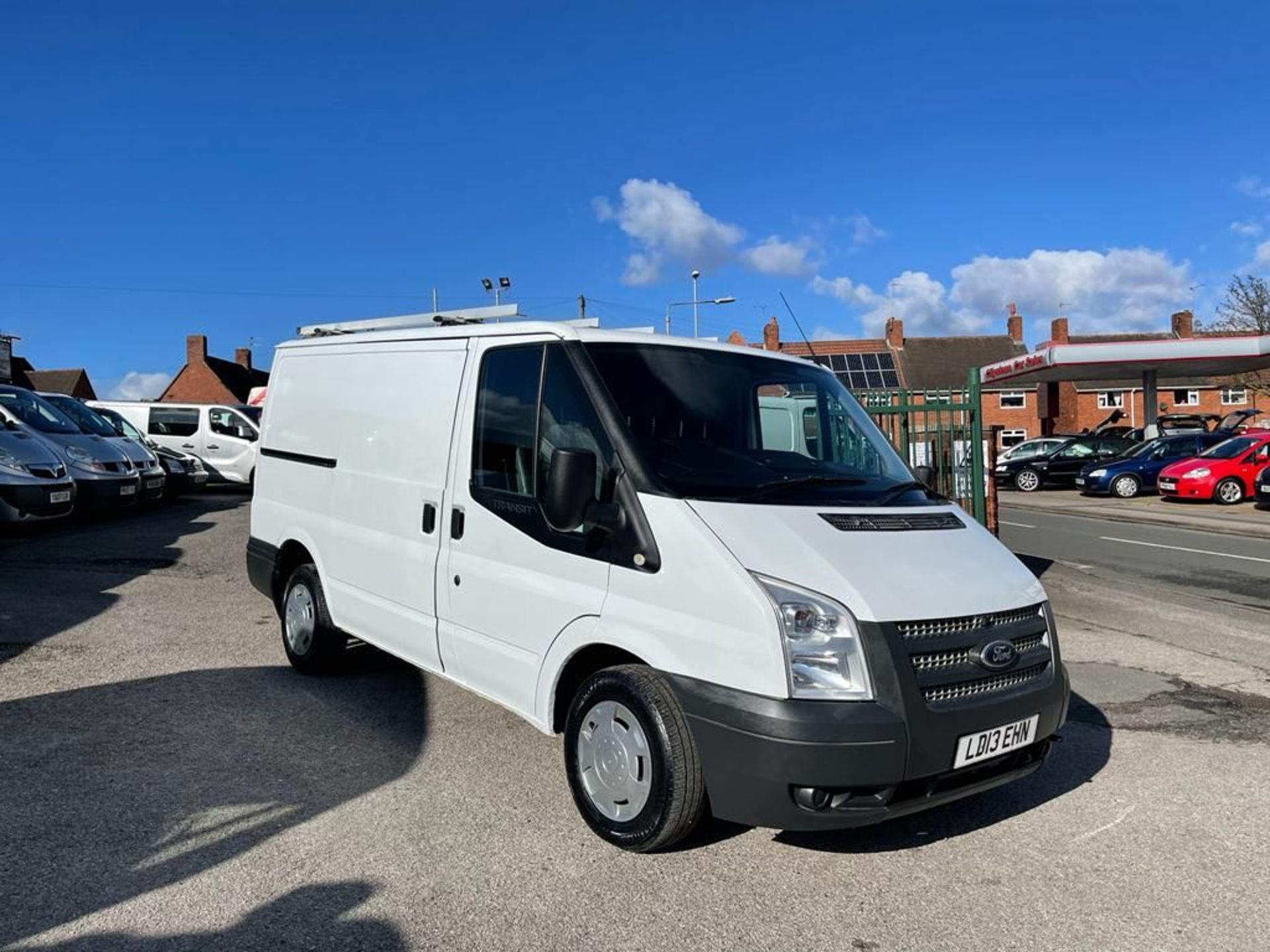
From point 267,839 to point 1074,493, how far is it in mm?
27073

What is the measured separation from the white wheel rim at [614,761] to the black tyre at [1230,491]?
22.4m

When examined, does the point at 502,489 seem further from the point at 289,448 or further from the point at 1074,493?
the point at 1074,493

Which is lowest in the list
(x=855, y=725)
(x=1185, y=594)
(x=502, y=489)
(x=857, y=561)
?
(x=1185, y=594)

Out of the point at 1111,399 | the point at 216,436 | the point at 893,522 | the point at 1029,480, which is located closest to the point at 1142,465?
the point at 1029,480

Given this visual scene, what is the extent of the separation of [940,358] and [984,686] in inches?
2316

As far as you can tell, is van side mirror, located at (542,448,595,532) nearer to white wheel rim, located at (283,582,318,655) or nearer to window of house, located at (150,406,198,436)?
white wheel rim, located at (283,582,318,655)

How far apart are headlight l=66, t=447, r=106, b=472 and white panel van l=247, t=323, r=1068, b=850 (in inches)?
399

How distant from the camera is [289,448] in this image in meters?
6.29

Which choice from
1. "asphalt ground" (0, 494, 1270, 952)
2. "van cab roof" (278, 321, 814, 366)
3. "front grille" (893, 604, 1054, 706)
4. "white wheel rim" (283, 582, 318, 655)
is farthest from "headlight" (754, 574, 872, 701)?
"white wheel rim" (283, 582, 318, 655)

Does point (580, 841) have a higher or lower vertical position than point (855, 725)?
lower

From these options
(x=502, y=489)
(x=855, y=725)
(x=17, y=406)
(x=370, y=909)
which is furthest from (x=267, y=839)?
(x=17, y=406)

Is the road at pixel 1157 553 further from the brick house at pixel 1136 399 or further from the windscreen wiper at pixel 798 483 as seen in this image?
the brick house at pixel 1136 399

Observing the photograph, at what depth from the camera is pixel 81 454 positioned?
13.4 m

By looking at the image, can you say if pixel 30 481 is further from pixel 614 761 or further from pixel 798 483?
pixel 798 483
